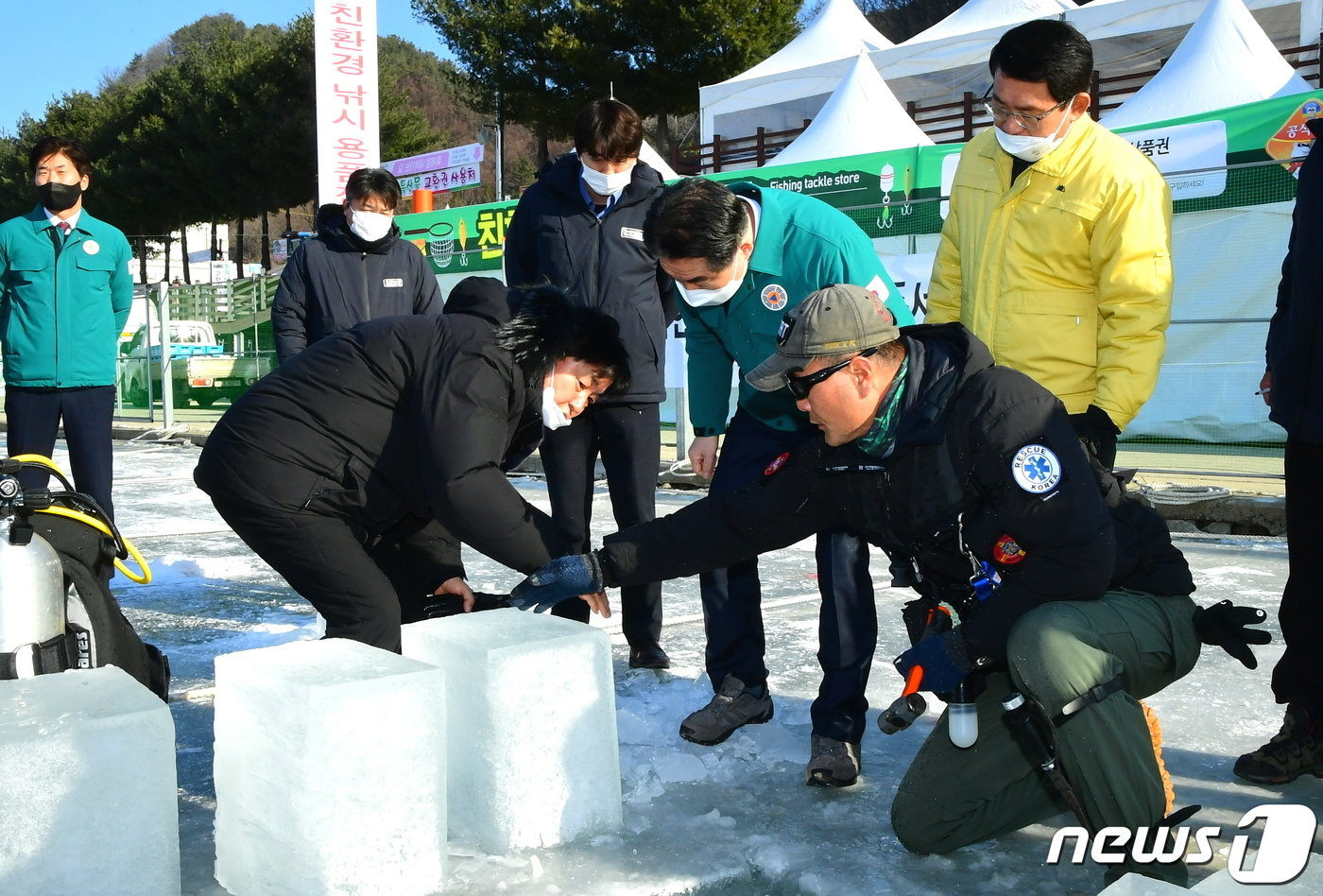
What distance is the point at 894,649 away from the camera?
412cm

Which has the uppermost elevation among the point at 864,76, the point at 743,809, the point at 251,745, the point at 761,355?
the point at 864,76

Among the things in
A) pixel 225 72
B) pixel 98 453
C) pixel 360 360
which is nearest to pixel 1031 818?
pixel 360 360

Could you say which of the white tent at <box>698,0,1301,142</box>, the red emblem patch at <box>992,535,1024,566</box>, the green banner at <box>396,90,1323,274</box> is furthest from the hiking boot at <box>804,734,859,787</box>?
the white tent at <box>698,0,1301,142</box>

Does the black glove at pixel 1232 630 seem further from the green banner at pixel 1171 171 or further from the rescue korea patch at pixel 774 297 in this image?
the green banner at pixel 1171 171

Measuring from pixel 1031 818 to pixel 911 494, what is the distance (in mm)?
787

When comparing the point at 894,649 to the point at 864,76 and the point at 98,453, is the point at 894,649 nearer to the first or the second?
the point at 98,453

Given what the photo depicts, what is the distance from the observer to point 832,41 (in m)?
23.3

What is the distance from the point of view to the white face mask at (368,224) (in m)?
4.89

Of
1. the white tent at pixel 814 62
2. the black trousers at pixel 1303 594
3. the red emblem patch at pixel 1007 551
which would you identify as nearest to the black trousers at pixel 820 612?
the red emblem patch at pixel 1007 551

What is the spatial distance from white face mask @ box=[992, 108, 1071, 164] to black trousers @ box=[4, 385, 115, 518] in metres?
3.67

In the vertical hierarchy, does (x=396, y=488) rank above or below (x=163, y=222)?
below

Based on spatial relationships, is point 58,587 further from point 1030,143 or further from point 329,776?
point 1030,143

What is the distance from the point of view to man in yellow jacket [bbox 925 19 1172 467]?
2885 mm

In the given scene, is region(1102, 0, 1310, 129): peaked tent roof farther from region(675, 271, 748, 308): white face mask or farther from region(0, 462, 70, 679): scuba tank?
region(0, 462, 70, 679): scuba tank
